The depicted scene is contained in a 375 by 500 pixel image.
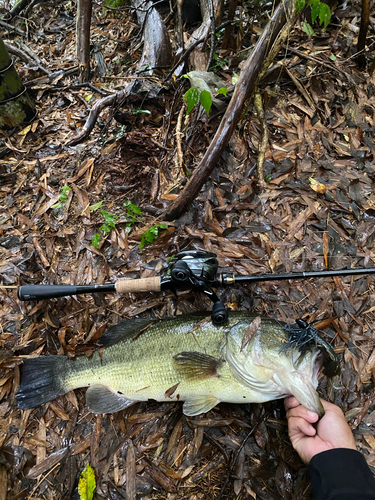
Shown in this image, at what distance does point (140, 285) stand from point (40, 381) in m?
1.34

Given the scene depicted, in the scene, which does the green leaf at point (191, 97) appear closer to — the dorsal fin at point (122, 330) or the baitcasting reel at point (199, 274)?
the baitcasting reel at point (199, 274)

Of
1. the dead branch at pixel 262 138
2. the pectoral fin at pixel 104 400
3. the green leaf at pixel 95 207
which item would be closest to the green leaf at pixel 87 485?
the pectoral fin at pixel 104 400

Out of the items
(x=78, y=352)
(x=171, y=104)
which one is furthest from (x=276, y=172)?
(x=78, y=352)

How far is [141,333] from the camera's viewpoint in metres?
2.76

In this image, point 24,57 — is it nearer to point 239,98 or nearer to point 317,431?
point 239,98

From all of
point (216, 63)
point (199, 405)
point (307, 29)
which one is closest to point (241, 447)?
point (199, 405)

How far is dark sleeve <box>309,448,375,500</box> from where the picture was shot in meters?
2.00

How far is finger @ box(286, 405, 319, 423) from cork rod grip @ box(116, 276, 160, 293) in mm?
1549

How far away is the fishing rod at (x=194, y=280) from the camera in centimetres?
248

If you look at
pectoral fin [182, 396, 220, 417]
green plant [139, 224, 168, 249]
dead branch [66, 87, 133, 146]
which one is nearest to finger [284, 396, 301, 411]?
pectoral fin [182, 396, 220, 417]

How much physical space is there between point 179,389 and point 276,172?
2648 millimetres

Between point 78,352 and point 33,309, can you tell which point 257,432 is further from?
point 33,309

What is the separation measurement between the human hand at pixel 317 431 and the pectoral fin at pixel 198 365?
0.73 meters

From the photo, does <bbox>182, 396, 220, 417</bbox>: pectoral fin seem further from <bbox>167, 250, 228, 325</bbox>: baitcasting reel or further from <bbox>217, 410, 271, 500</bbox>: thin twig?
<bbox>167, 250, 228, 325</bbox>: baitcasting reel
